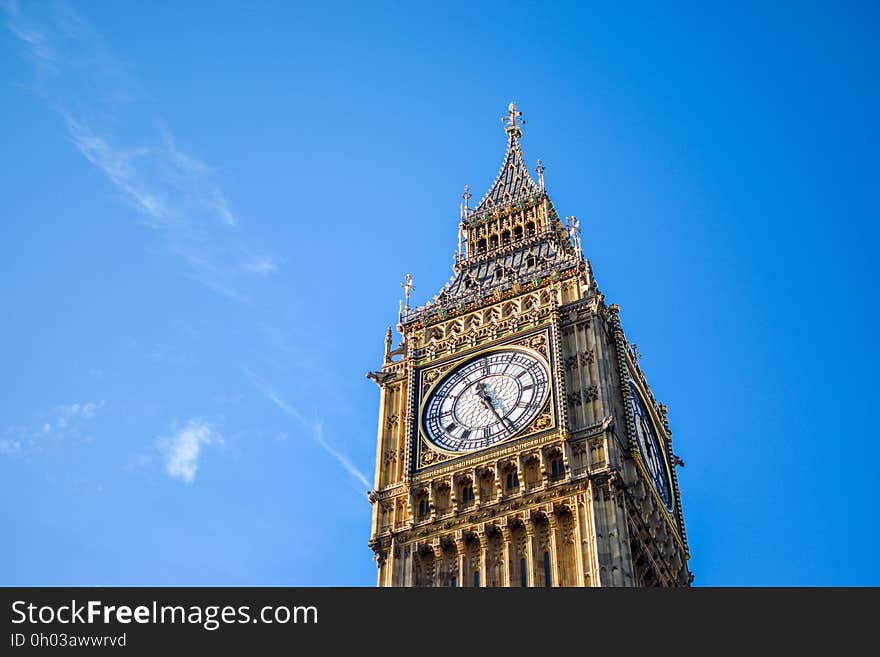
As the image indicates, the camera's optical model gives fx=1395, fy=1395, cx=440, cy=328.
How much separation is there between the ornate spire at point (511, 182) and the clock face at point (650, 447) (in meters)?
20.3

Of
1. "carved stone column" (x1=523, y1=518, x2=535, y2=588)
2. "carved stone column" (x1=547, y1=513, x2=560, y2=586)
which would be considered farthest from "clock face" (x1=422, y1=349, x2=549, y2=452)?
"carved stone column" (x1=547, y1=513, x2=560, y2=586)

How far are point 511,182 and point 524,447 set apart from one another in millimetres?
29918

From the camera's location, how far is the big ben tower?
58.2 metres

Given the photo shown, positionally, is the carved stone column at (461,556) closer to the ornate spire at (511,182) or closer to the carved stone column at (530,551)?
the carved stone column at (530,551)

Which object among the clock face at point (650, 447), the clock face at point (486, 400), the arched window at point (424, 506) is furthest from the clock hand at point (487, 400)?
the clock face at point (650, 447)

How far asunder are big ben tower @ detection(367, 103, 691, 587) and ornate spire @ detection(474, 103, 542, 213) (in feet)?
34.0

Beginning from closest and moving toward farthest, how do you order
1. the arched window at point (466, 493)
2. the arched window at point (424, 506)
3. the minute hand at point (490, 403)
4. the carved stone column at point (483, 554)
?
1. the carved stone column at point (483, 554)
2. the arched window at point (466, 493)
3. the arched window at point (424, 506)
4. the minute hand at point (490, 403)

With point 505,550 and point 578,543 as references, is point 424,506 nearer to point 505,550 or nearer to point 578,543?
point 505,550

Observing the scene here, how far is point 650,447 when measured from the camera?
67.1 metres

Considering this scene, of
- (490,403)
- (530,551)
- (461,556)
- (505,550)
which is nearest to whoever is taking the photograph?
(530,551)

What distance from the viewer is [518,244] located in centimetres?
7931

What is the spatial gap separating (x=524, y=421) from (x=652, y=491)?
678 cm

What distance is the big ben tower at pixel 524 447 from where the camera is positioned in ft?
191

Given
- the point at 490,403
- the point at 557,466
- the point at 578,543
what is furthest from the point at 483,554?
the point at 490,403
